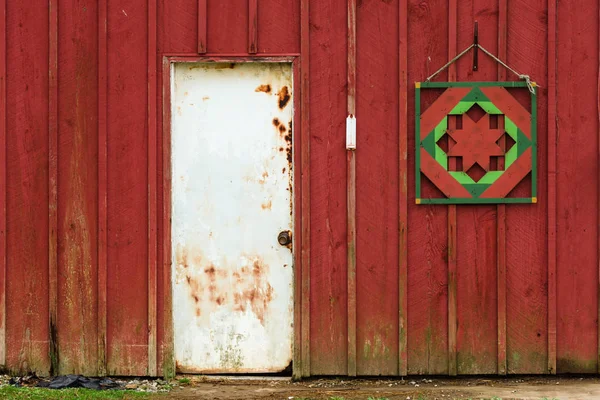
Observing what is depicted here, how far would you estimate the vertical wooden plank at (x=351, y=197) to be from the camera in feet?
21.7

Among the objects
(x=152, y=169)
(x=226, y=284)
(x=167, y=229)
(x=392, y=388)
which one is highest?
(x=152, y=169)

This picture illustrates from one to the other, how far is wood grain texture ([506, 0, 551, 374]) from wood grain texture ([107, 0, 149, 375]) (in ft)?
9.21

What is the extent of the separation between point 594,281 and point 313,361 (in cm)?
223

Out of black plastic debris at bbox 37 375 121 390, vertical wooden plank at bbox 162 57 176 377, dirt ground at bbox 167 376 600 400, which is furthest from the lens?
vertical wooden plank at bbox 162 57 176 377

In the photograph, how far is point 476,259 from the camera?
21.8ft

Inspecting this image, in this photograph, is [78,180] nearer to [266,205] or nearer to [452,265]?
[266,205]

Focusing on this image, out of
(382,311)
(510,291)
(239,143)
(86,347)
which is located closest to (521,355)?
(510,291)

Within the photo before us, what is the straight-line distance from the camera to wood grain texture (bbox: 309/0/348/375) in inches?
262

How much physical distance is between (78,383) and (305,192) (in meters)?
2.24

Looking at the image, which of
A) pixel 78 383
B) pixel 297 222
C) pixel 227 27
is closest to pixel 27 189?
pixel 78 383

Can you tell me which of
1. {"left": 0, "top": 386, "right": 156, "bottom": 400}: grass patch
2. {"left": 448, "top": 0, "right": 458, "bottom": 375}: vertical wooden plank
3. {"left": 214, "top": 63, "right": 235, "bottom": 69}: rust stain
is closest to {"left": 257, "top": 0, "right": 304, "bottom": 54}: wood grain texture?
{"left": 214, "top": 63, "right": 235, "bottom": 69}: rust stain

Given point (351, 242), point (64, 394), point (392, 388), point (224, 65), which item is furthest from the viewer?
point (224, 65)

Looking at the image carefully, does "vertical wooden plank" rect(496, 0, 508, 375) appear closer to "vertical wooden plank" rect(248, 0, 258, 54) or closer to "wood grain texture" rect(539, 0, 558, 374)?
"wood grain texture" rect(539, 0, 558, 374)

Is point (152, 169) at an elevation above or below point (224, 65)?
below
